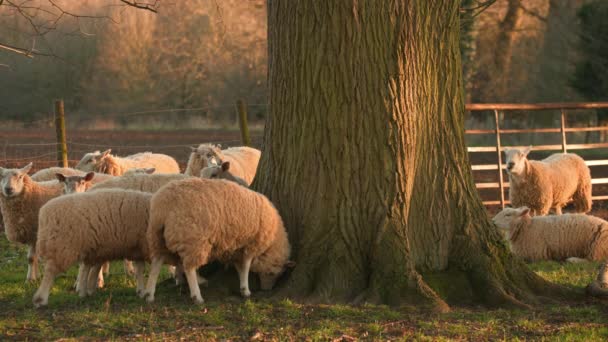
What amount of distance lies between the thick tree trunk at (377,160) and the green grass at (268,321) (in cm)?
38

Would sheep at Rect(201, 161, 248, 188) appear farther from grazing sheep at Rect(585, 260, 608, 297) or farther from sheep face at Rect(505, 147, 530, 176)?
sheep face at Rect(505, 147, 530, 176)

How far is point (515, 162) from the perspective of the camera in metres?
13.0

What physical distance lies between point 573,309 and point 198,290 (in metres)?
3.02

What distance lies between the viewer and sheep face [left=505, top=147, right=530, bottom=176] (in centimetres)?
1295

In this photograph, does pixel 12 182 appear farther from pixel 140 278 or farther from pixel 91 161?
pixel 91 161

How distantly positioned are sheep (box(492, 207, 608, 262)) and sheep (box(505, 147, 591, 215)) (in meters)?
2.10

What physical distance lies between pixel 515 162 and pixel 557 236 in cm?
238

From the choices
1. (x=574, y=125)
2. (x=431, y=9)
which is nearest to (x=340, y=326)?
(x=431, y=9)

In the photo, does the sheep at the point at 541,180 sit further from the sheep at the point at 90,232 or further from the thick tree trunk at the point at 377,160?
the sheep at the point at 90,232

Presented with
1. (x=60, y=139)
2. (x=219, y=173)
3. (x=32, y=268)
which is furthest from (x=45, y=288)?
(x=60, y=139)

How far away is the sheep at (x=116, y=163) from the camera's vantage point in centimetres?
1232

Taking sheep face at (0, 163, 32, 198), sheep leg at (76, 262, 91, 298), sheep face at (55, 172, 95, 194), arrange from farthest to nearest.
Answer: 1. sheep face at (55, 172, 95, 194)
2. sheep face at (0, 163, 32, 198)
3. sheep leg at (76, 262, 91, 298)

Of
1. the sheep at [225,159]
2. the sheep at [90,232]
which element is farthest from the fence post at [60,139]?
the sheep at [90,232]

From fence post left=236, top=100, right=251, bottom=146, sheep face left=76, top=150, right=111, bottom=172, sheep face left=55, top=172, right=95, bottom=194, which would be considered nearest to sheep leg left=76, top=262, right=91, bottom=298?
sheep face left=55, top=172, right=95, bottom=194
